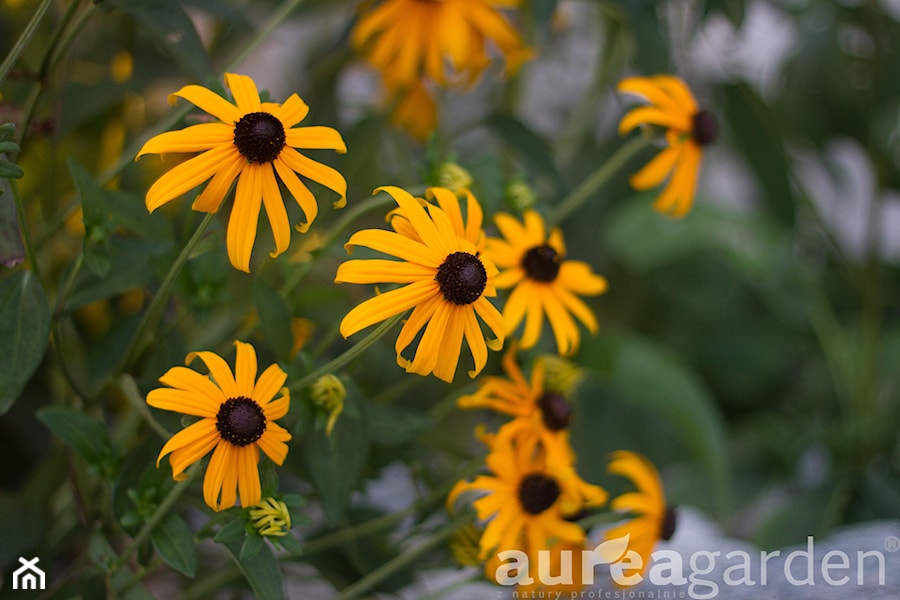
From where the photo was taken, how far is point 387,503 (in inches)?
29.0

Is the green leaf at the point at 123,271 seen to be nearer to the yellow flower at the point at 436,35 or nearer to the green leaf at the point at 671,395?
the yellow flower at the point at 436,35

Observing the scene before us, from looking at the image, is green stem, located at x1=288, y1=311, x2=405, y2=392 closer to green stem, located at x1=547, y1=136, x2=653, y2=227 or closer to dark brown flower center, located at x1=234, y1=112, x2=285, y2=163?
dark brown flower center, located at x1=234, y1=112, x2=285, y2=163

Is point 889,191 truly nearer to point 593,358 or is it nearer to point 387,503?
point 593,358

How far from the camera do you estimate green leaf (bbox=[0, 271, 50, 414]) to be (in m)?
0.38

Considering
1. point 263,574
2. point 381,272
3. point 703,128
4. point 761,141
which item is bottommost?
point 263,574

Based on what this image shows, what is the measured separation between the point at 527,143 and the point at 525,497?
230mm

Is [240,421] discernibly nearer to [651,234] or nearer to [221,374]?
[221,374]

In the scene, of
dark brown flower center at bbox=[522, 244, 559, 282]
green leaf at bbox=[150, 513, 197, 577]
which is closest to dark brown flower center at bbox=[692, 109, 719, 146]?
dark brown flower center at bbox=[522, 244, 559, 282]

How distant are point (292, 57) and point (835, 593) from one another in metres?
0.77

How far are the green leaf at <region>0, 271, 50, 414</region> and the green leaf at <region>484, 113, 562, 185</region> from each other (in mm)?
293

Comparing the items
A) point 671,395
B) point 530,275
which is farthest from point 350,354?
point 671,395

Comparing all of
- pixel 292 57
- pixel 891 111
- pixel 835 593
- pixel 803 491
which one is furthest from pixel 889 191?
pixel 292 57

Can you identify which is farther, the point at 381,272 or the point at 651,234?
the point at 651,234

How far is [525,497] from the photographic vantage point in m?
0.45
